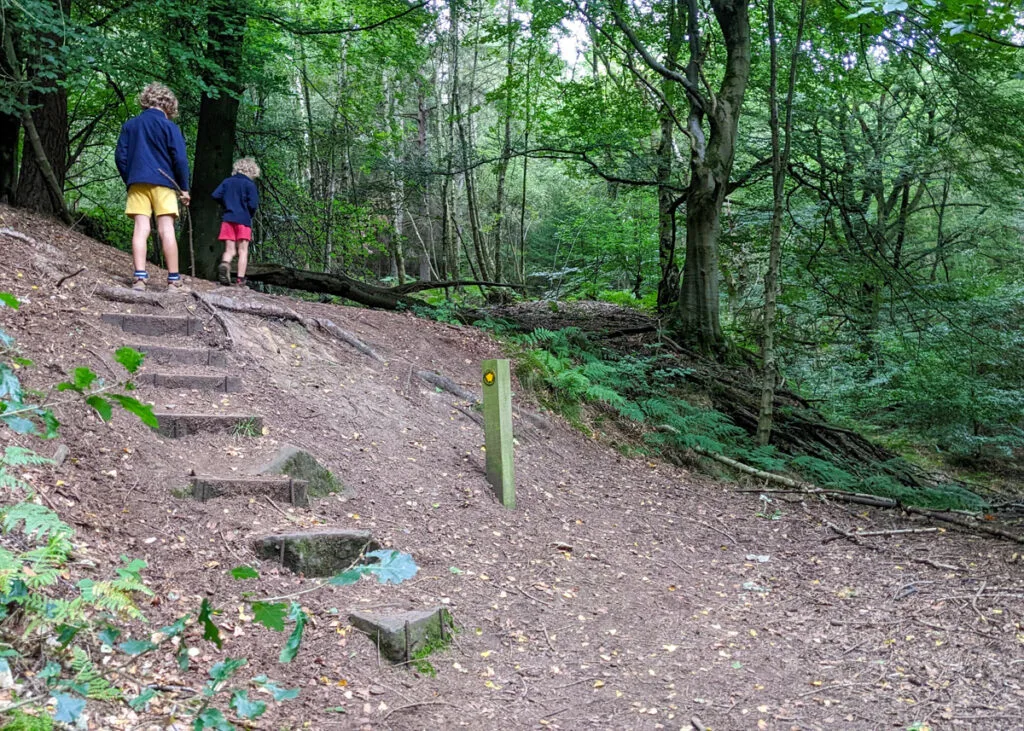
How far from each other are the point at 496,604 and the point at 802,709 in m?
1.66

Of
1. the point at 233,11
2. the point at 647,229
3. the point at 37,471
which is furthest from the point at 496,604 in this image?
the point at 647,229

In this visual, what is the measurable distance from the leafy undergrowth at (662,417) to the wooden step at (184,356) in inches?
137

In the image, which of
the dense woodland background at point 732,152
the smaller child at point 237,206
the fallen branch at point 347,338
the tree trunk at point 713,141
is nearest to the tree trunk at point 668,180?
the dense woodland background at point 732,152

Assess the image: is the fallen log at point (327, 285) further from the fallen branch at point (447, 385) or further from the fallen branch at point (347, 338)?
the fallen branch at point (447, 385)

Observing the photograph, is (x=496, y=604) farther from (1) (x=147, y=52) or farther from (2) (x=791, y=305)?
(2) (x=791, y=305)

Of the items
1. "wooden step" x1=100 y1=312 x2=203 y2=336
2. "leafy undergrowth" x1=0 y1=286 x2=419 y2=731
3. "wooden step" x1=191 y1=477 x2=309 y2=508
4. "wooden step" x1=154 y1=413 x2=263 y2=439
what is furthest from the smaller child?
"leafy undergrowth" x1=0 y1=286 x2=419 y2=731

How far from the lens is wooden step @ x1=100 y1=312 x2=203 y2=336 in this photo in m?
5.71

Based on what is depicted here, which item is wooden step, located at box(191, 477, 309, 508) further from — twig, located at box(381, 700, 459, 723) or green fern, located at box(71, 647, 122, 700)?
green fern, located at box(71, 647, 122, 700)

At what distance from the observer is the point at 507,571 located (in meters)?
4.58

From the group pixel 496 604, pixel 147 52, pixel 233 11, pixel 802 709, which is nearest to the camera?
pixel 802 709

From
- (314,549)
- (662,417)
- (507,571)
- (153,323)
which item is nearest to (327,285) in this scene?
(153,323)

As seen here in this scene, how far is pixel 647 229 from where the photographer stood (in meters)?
14.3

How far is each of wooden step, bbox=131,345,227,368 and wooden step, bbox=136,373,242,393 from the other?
0.97ft

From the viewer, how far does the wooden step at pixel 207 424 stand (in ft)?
15.2
